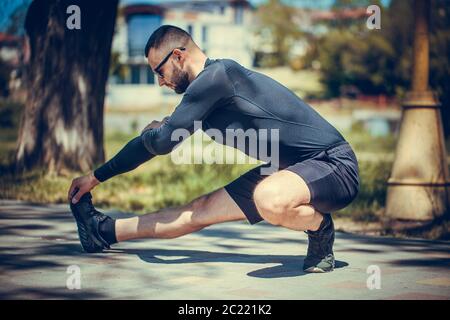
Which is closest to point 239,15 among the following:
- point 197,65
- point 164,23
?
point 164,23

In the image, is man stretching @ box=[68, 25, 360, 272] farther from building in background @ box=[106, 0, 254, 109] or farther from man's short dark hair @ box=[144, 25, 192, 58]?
building in background @ box=[106, 0, 254, 109]

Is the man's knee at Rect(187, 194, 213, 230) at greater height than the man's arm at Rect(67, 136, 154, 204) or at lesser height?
lesser

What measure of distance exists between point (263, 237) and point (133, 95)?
58205mm

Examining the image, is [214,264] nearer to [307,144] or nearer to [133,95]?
[307,144]

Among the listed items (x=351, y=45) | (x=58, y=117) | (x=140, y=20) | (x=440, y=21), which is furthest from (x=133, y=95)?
(x=58, y=117)

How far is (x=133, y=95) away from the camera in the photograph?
210ft

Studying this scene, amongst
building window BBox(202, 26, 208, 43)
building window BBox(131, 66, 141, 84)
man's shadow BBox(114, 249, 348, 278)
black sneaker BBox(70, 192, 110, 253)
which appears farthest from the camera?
building window BBox(202, 26, 208, 43)

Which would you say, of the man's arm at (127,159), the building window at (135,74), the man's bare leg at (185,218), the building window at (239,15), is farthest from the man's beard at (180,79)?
the building window at (239,15)

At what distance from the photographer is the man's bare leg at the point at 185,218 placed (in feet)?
16.5

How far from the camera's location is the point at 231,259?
545cm

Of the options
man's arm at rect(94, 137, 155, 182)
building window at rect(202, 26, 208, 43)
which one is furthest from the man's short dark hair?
building window at rect(202, 26, 208, 43)

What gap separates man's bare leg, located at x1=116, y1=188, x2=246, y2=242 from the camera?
5039mm

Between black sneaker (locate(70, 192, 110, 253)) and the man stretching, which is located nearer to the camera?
the man stretching

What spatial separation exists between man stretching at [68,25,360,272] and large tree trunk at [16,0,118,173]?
5172mm
